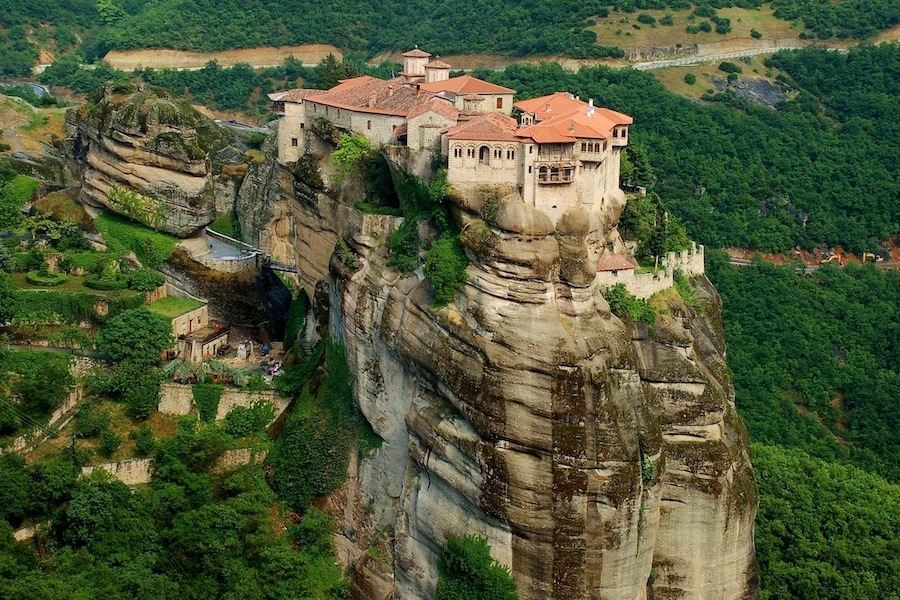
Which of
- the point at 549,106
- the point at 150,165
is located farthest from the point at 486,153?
the point at 150,165

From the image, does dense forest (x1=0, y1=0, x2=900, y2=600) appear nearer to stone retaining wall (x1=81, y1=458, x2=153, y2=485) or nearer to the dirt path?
stone retaining wall (x1=81, y1=458, x2=153, y2=485)

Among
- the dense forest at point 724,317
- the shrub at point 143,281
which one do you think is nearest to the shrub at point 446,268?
the dense forest at point 724,317

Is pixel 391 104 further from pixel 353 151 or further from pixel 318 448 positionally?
pixel 318 448

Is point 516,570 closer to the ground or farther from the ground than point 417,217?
closer to the ground

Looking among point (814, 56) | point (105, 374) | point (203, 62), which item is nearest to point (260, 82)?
point (203, 62)

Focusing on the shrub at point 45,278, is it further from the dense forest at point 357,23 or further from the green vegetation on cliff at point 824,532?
the dense forest at point 357,23

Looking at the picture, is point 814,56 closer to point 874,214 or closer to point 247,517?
point 874,214
